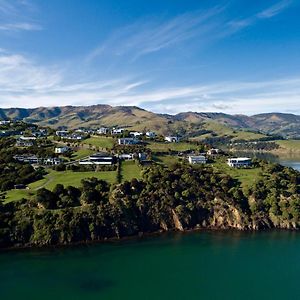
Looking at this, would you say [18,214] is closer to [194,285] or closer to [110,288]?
[110,288]

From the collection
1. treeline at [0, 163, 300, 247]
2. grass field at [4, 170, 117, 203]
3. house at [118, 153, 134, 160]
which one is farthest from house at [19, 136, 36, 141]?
treeline at [0, 163, 300, 247]

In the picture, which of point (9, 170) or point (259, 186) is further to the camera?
point (9, 170)

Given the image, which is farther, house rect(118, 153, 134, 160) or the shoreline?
house rect(118, 153, 134, 160)

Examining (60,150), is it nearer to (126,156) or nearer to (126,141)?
(126,156)

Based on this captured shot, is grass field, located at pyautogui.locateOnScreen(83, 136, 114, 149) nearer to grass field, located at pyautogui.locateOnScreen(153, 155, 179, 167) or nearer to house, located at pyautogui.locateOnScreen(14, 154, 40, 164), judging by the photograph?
grass field, located at pyautogui.locateOnScreen(153, 155, 179, 167)

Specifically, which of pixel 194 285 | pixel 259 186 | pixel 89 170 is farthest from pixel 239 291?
pixel 89 170

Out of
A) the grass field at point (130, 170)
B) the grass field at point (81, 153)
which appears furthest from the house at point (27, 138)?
the grass field at point (130, 170)

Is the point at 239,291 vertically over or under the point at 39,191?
under
